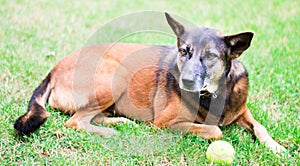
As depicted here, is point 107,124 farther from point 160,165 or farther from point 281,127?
point 281,127

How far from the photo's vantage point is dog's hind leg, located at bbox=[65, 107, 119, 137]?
13.3ft

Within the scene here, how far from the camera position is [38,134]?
3.83 metres

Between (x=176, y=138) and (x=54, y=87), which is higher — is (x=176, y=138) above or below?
below

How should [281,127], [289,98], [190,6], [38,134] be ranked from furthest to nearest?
[190,6]
[289,98]
[281,127]
[38,134]

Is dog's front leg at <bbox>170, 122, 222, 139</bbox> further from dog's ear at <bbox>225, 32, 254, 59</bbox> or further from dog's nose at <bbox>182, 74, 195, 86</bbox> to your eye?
dog's ear at <bbox>225, 32, 254, 59</bbox>

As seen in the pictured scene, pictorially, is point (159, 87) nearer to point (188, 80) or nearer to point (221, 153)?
point (188, 80)

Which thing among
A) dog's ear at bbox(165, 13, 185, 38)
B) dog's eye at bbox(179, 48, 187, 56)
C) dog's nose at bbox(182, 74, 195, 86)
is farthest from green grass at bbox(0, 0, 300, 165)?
dog's ear at bbox(165, 13, 185, 38)

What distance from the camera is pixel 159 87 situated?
4.25 meters

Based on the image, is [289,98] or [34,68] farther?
[34,68]

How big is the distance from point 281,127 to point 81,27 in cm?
447

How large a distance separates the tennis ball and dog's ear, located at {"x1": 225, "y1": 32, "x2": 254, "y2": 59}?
0.91 meters

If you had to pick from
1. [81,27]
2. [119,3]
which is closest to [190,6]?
[119,3]

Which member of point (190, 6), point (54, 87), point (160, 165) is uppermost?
point (190, 6)

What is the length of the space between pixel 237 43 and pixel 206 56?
353 mm
